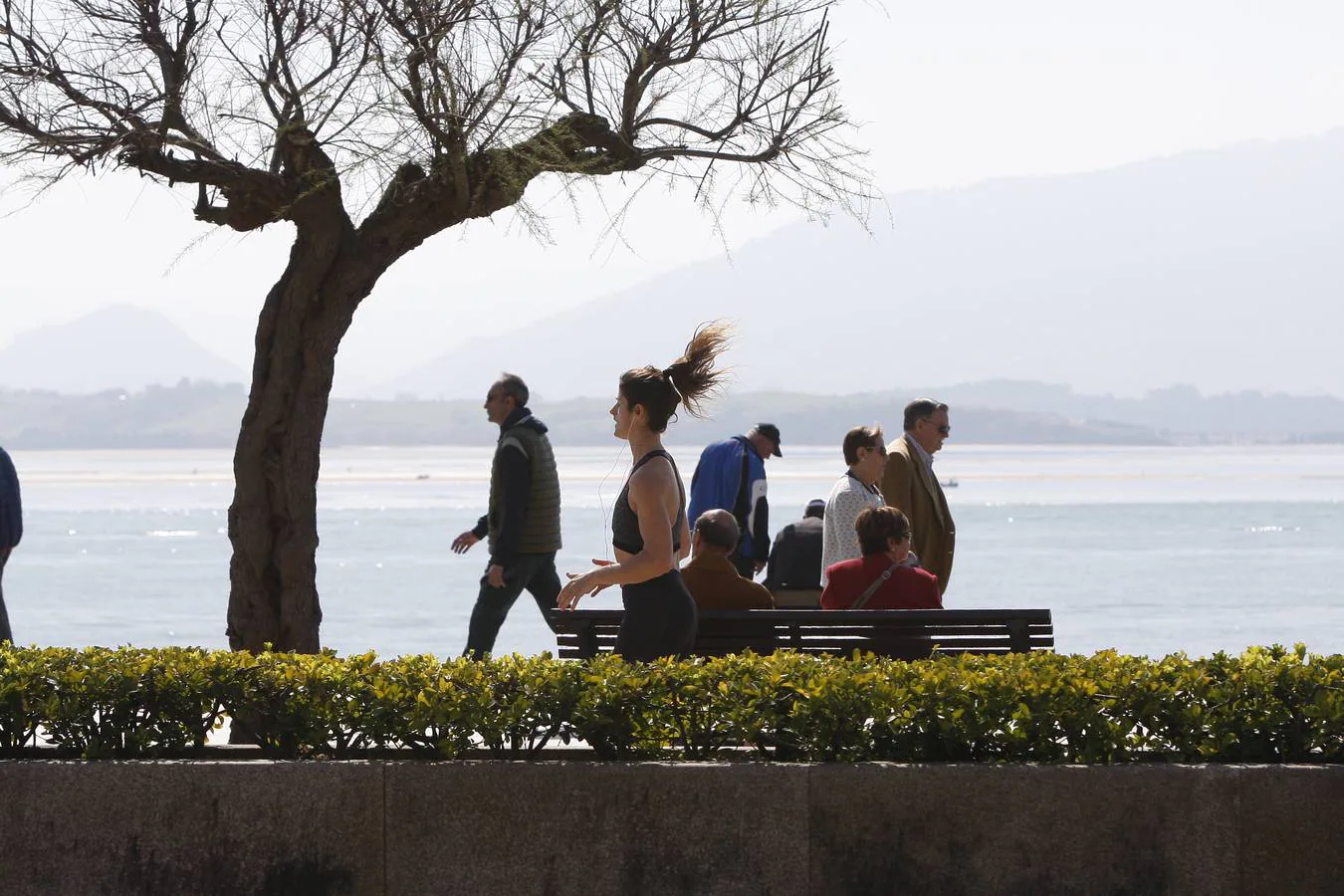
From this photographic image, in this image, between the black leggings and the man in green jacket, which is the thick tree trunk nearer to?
the man in green jacket

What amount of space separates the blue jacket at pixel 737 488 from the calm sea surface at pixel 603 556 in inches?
54.8

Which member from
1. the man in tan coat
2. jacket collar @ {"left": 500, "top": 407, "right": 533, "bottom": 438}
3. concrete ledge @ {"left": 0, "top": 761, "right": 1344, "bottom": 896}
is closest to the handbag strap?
the man in tan coat

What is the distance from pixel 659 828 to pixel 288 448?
9.91 ft

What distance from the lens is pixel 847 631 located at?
272 inches

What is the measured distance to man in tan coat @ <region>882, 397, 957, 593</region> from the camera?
948 centimetres

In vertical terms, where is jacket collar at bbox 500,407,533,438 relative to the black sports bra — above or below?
above

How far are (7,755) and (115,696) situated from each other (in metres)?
0.44

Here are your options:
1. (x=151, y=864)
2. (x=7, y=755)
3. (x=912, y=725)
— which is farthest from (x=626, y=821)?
(x=7, y=755)

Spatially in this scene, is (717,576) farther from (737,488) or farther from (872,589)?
(737,488)

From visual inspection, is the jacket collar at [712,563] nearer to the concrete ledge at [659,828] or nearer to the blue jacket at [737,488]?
the concrete ledge at [659,828]

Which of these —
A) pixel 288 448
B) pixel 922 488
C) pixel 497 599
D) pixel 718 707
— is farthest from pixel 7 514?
pixel 718 707

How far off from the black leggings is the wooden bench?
2.30 feet

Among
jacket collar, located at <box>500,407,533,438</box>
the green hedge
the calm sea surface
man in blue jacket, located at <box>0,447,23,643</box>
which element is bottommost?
the calm sea surface

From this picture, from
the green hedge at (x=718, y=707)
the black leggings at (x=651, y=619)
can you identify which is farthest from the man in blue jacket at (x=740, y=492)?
the green hedge at (x=718, y=707)
